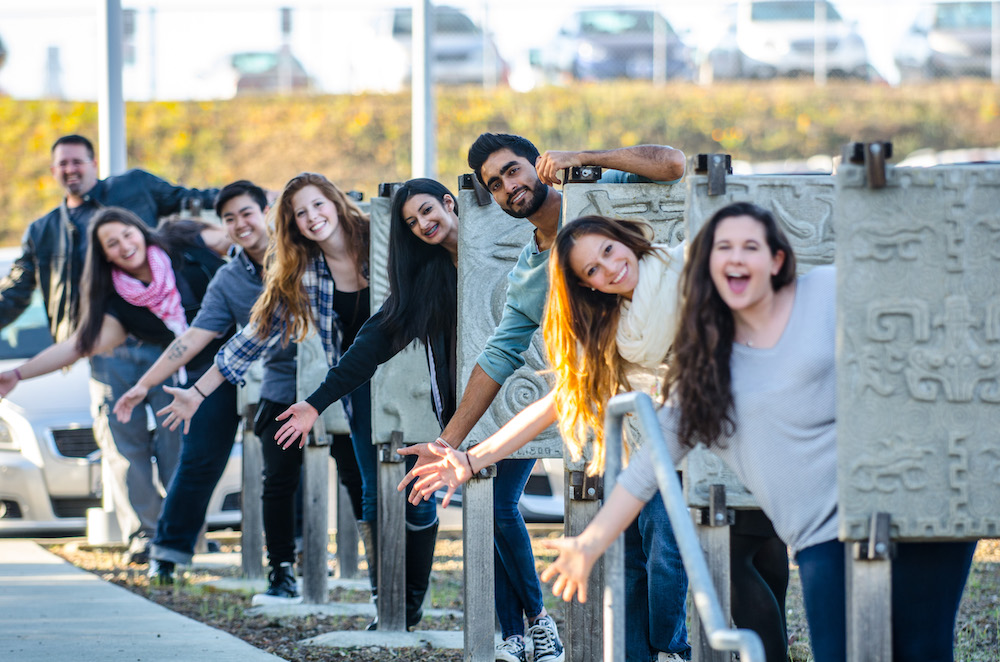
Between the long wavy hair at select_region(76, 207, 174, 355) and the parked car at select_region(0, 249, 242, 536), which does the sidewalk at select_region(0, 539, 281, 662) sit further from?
the long wavy hair at select_region(76, 207, 174, 355)

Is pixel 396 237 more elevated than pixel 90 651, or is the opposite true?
pixel 396 237

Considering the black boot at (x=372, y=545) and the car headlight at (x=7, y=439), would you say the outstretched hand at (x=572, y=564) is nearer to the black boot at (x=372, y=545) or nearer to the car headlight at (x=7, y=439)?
the black boot at (x=372, y=545)

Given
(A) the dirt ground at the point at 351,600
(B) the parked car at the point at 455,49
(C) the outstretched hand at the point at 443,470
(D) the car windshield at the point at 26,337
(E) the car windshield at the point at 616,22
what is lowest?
(A) the dirt ground at the point at 351,600

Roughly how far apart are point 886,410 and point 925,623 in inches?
20.3

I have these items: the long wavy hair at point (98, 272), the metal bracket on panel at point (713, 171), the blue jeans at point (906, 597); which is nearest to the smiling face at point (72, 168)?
the long wavy hair at point (98, 272)

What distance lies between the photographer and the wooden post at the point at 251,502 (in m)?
6.87

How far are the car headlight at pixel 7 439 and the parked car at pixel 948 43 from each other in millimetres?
18361

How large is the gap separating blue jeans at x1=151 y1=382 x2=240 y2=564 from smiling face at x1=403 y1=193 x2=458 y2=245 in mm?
2489

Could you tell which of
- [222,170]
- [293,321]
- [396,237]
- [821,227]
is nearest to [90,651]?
[293,321]

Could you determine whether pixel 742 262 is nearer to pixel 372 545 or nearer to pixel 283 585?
pixel 372 545

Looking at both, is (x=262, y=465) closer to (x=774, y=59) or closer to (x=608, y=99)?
(x=608, y=99)

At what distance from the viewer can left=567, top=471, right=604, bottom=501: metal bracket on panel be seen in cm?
436

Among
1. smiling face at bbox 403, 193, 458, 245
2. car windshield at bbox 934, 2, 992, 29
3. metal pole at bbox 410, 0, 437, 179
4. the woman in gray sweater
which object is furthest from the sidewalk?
car windshield at bbox 934, 2, 992, 29

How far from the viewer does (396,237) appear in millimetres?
4863
